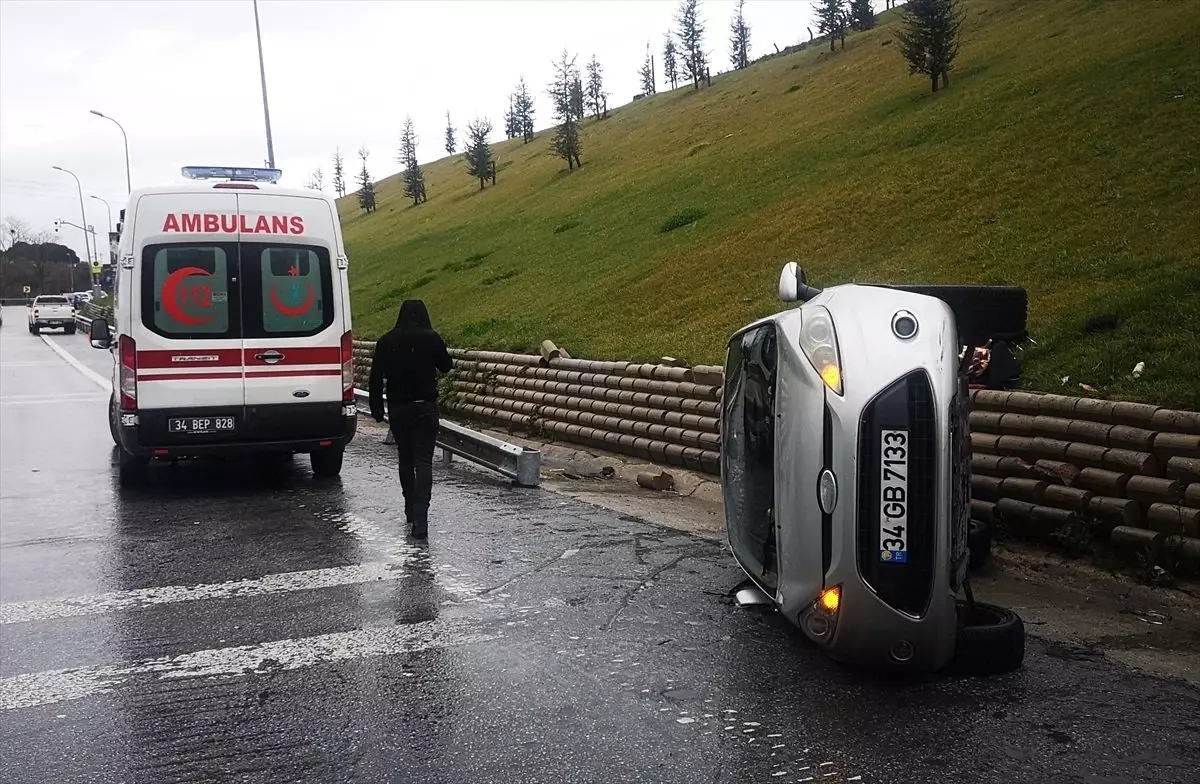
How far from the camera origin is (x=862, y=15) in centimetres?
7544

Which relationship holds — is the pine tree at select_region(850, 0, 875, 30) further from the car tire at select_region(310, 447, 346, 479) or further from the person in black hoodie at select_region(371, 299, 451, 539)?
the person in black hoodie at select_region(371, 299, 451, 539)

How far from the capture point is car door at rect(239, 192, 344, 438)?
31.8 ft

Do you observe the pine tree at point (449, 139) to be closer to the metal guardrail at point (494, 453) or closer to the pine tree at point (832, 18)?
the pine tree at point (832, 18)

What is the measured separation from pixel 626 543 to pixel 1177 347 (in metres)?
4.41

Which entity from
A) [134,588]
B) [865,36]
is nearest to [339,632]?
[134,588]

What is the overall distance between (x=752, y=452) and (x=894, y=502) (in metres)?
1.13

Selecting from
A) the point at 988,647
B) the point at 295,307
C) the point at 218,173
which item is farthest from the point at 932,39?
the point at 988,647

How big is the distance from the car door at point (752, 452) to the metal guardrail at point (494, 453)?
14.3 feet

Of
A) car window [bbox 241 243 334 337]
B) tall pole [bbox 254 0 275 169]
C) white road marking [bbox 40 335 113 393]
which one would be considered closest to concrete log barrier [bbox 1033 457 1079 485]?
car window [bbox 241 243 334 337]

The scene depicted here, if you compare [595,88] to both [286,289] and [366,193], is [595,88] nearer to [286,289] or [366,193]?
[366,193]

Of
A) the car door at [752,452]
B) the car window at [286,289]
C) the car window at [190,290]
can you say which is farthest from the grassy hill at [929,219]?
the car window at [190,290]

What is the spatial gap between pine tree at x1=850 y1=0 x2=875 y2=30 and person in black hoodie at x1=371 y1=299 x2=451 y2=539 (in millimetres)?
74451

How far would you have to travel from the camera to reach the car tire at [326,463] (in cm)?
1055

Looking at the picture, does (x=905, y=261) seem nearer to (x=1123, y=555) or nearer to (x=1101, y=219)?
(x=1101, y=219)
